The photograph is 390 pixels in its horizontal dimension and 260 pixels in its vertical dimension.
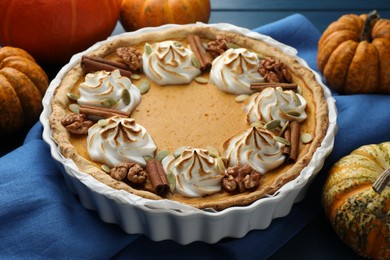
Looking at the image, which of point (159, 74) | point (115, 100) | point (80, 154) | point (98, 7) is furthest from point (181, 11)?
point (80, 154)

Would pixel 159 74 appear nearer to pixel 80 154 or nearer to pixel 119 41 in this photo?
pixel 119 41

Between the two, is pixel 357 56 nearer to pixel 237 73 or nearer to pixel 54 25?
pixel 237 73

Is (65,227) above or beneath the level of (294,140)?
beneath

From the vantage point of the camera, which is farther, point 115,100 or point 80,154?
point 115,100

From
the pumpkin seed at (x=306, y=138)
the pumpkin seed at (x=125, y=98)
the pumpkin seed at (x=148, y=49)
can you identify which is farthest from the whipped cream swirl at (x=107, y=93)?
the pumpkin seed at (x=306, y=138)

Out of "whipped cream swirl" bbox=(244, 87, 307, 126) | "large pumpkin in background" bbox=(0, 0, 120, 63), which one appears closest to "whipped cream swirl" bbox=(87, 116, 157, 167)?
"whipped cream swirl" bbox=(244, 87, 307, 126)

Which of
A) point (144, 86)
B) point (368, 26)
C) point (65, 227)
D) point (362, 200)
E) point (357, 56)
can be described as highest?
point (368, 26)

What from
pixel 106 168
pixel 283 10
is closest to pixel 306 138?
pixel 106 168
